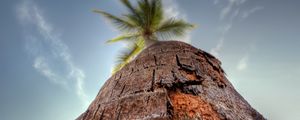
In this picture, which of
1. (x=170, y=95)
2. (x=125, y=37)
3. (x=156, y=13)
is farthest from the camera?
(x=125, y=37)

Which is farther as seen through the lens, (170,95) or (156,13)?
(156,13)

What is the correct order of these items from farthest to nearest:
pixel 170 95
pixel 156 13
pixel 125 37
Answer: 1. pixel 125 37
2. pixel 156 13
3. pixel 170 95

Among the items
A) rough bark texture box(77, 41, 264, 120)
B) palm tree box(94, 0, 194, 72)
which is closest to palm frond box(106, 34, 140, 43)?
palm tree box(94, 0, 194, 72)

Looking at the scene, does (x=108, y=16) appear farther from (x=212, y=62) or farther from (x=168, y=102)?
(x=168, y=102)

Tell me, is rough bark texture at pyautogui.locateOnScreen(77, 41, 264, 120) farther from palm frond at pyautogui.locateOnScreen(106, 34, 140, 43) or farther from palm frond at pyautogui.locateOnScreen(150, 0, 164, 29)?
palm frond at pyautogui.locateOnScreen(106, 34, 140, 43)

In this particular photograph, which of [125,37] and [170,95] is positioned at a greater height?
[125,37]

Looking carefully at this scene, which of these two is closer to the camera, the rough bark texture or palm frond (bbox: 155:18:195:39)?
the rough bark texture

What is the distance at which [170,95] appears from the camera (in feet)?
5.91

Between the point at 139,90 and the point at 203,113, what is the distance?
1.73ft

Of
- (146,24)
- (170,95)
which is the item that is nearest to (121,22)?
(146,24)

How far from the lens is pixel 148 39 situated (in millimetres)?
7250

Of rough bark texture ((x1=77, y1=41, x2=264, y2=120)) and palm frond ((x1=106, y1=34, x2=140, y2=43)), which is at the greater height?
palm frond ((x1=106, y1=34, x2=140, y2=43))

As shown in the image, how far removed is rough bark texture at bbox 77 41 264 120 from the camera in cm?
160

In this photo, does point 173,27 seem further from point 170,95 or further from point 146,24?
point 170,95
